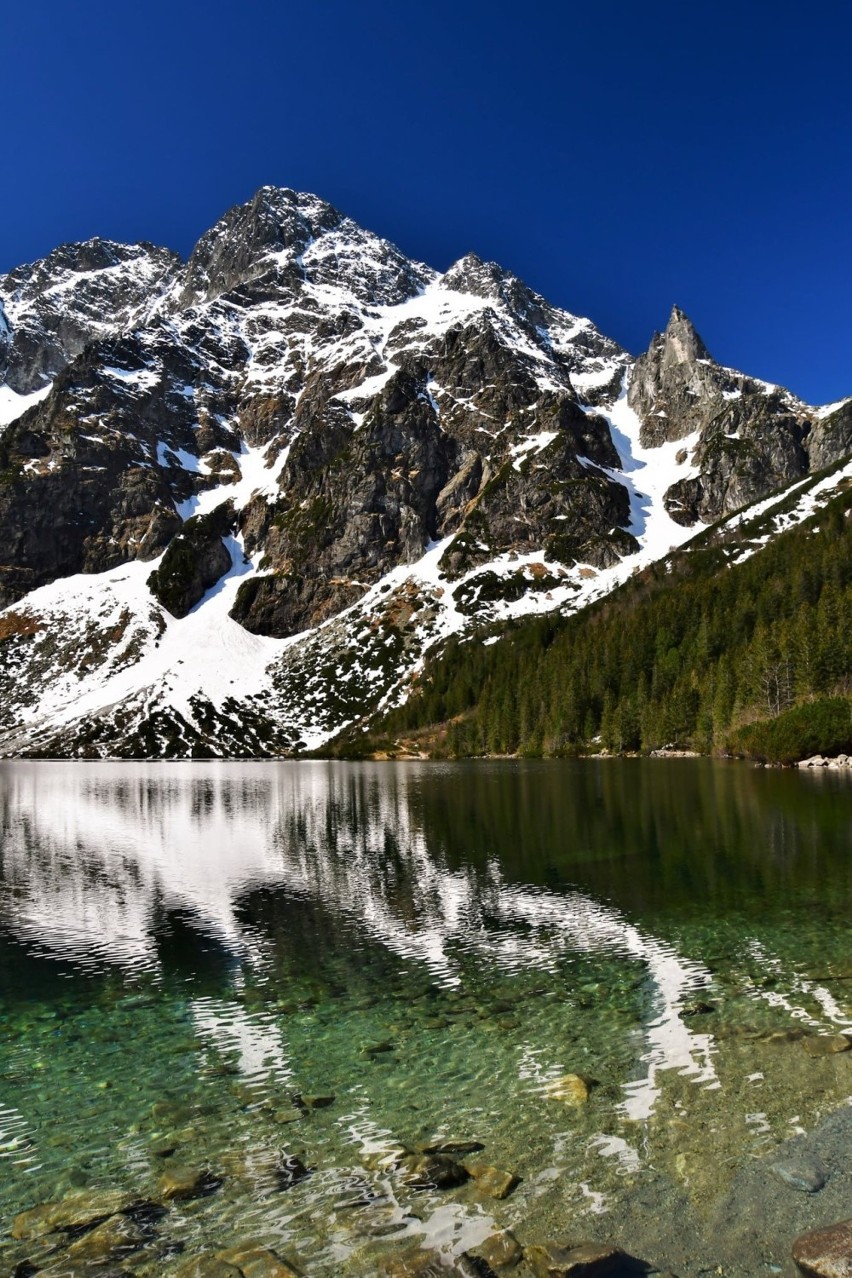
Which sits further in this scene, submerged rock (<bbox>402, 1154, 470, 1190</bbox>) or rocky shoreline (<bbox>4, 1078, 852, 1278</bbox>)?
submerged rock (<bbox>402, 1154, 470, 1190</bbox>)

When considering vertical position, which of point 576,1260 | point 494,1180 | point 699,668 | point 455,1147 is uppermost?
point 699,668

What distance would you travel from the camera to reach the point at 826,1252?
8.58 m

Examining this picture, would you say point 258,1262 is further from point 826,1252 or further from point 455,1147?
point 826,1252

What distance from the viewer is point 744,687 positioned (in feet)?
414

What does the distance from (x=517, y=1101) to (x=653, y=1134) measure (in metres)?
2.41

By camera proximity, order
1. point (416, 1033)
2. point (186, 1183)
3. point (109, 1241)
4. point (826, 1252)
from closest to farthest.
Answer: point (826, 1252) < point (109, 1241) < point (186, 1183) < point (416, 1033)

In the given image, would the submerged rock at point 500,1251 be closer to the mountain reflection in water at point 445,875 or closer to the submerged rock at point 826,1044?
the mountain reflection in water at point 445,875

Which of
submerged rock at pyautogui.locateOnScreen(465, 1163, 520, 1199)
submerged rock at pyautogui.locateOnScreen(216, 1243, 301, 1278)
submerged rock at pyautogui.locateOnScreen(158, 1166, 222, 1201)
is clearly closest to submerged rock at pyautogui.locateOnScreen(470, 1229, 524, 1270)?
submerged rock at pyautogui.locateOnScreen(465, 1163, 520, 1199)

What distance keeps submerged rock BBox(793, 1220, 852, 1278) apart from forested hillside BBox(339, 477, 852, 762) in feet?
295

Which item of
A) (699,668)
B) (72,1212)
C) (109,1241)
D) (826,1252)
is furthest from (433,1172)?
(699,668)

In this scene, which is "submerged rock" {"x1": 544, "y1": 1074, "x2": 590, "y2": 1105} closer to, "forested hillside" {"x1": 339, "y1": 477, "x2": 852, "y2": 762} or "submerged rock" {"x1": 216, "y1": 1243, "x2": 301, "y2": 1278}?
"submerged rock" {"x1": 216, "y1": 1243, "x2": 301, "y2": 1278}

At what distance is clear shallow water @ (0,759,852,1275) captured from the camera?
10.3 m

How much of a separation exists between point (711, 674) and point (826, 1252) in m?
141

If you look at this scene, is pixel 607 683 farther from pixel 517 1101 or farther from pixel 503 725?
pixel 517 1101
